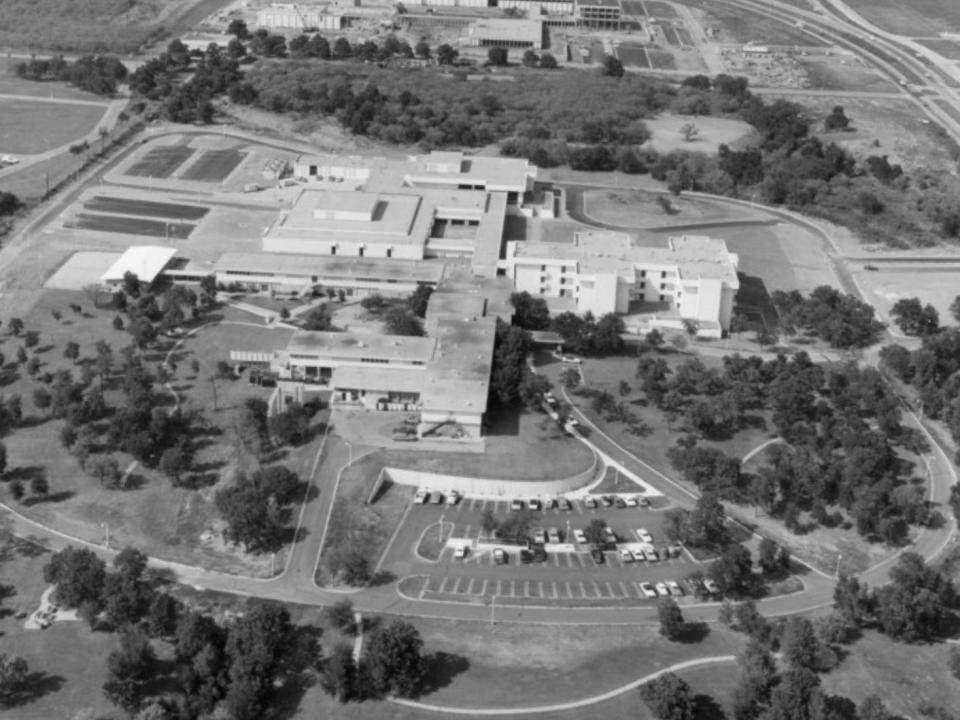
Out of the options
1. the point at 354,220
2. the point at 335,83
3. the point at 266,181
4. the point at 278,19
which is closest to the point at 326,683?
the point at 354,220

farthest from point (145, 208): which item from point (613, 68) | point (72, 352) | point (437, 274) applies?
point (613, 68)

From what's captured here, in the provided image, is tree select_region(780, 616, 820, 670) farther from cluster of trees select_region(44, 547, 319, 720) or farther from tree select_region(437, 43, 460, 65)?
tree select_region(437, 43, 460, 65)

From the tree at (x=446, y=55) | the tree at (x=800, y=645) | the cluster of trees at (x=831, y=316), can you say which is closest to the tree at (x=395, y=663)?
the tree at (x=800, y=645)

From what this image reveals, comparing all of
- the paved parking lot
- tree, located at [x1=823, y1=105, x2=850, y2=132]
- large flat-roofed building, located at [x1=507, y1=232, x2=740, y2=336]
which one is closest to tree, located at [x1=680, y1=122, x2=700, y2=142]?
tree, located at [x1=823, y1=105, x2=850, y2=132]

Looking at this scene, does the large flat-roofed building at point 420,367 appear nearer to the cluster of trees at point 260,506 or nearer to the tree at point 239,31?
the cluster of trees at point 260,506

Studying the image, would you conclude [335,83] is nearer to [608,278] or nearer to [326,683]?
[608,278]

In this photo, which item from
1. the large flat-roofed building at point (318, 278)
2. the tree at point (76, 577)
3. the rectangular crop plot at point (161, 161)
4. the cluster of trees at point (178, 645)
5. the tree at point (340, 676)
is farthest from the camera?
the rectangular crop plot at point (161, 161)

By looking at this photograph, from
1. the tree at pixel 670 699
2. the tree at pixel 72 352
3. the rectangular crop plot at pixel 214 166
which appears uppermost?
the rectangular crop plot at pixel 214 166
